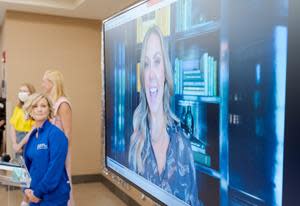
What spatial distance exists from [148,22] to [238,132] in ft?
2.35

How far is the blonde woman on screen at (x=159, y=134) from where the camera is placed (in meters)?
1.23

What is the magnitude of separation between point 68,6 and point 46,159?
2.93 m

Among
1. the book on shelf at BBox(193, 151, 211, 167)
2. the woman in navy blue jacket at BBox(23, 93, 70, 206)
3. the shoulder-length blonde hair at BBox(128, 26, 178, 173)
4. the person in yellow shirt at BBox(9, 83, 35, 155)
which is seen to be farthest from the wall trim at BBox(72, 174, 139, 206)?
the book on shelf at BBox(193, 151, 211, 167)

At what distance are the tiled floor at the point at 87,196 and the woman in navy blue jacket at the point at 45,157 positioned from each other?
2050 mm

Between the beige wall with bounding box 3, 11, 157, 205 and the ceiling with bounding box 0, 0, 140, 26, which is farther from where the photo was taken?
the beige wall with bounding box 3, 11, 157, 205

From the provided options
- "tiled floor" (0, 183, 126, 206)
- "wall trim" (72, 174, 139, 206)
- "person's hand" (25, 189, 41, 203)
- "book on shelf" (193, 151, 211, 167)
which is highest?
"book on shelf" (193, 151, 211, 167)

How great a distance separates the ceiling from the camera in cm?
427

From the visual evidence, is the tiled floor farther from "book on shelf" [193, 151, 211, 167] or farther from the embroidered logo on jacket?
"book on shelf" [193, 151, 211, 167]

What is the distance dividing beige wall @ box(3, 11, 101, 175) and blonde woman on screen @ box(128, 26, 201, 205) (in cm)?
371

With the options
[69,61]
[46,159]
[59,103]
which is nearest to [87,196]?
[69,61]

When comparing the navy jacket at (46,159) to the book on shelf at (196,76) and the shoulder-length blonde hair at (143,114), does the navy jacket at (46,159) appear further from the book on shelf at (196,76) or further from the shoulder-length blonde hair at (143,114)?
the book on shelf at (196,76)

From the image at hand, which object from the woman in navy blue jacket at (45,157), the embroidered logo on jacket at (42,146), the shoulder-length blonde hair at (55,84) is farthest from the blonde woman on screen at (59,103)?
the embroidered logo on jacket at (42,146)

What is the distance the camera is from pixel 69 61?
5137mm

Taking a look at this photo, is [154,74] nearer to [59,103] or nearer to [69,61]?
[59,103]
